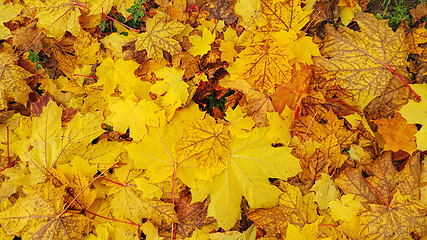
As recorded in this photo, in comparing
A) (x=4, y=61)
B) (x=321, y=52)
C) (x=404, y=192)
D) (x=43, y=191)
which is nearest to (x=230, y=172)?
(x=321, y=52)

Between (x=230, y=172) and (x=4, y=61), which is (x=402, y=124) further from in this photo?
(x=4, y=61)

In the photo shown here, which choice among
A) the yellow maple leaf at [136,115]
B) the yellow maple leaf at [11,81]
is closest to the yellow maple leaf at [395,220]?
the yellow maple leaf at [136,115]

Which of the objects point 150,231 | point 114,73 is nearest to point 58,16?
point 114,73

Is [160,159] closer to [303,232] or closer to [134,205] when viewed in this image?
[134,205]

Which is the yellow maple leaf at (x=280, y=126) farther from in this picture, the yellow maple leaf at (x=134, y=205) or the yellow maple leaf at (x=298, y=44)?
the yellow maple leaf at (x=134, y=205)

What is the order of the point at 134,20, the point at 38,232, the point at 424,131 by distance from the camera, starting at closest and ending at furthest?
the point at 424,131 → the point at 38,232 → the point at 134,20

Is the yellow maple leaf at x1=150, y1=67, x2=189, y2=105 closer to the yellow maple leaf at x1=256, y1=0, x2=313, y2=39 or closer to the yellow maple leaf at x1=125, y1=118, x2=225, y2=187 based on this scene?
the yellow maple leaf at x1=125, y1=118, x2=225, y2=187

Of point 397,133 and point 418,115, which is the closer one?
point 418,115
